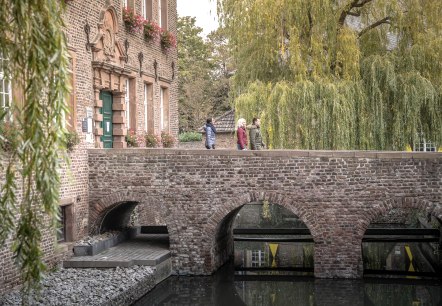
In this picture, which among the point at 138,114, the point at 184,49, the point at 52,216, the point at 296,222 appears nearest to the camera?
the point at 52,216

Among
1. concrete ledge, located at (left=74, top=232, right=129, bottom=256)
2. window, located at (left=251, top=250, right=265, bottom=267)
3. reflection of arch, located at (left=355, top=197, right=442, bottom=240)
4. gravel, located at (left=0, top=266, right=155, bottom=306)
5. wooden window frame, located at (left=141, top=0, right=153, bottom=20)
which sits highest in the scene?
wooden window frame, located at (left=141, top=0, right=153, bottom=20)

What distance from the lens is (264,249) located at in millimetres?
20281

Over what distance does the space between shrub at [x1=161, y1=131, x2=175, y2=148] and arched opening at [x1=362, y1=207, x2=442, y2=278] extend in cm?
600

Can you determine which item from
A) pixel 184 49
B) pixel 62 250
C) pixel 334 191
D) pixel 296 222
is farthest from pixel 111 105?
pixel 184 49

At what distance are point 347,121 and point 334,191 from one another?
119 inches

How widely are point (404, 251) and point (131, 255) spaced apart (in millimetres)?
8113

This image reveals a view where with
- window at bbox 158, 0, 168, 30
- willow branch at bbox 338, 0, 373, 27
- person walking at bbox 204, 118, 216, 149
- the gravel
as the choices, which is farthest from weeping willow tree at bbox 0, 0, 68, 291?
window at bbox 158, 0, 168, 30

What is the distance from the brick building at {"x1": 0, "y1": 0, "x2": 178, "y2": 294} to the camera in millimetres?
15078

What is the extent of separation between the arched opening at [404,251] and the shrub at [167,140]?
6.00 meters

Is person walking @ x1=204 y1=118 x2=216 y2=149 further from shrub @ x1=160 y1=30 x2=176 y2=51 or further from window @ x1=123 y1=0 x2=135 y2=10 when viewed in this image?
shrub @ x1=160 y1=30 x2=176 y2=51

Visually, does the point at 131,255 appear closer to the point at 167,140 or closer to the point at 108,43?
the point at 108,43

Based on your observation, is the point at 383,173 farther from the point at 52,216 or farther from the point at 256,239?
the point at 52,216

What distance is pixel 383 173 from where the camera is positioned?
49.8 ft

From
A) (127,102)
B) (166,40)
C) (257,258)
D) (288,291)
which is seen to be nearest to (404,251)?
(257,258)
